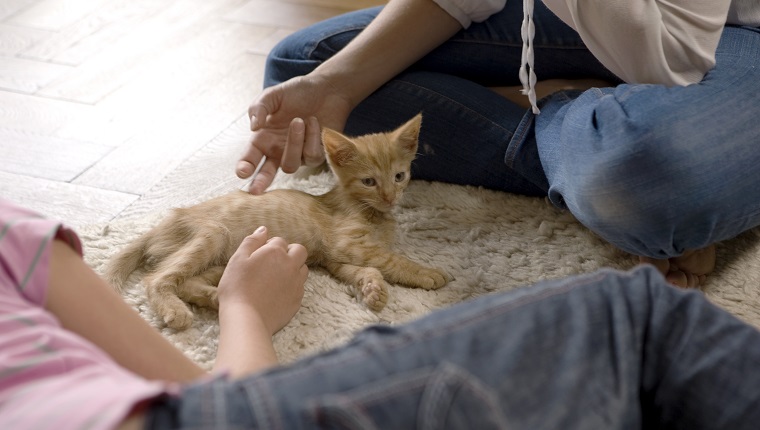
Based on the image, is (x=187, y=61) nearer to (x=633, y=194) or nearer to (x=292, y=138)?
(x=292, y=138)

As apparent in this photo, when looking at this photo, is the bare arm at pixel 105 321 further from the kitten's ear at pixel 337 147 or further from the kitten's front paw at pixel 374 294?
the kitten's ear at pixel 337 147

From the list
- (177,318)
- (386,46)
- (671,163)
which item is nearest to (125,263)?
(177,318)

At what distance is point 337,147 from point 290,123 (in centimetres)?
10

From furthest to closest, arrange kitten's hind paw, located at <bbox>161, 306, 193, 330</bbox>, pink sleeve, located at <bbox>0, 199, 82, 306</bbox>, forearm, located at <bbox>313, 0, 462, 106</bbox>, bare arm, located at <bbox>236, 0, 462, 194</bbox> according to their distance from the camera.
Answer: forearm, located at <bbox>313, 0, 462, 106</bbox>, bare arm, located at <bbox>236, 0, 462, 194</bbox>, kitten's hind paw, located at <bbox>161, 306, 193, 330</bbox>, pink sleeve, located at <bbox>0, 199, 82, 306</bbox>

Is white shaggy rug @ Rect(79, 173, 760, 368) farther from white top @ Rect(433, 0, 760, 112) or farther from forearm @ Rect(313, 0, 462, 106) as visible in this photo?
white top @ Rect(433, 0, 760, 112)

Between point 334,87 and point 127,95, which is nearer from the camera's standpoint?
point 334,87

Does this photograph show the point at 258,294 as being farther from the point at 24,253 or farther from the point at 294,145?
the point at 24,253

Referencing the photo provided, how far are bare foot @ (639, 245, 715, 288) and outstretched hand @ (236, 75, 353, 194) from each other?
65cm

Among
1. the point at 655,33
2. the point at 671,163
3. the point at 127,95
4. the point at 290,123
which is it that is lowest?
the point at 127,95

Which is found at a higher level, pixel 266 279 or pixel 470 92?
pixel 470 92

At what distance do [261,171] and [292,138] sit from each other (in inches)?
3.7

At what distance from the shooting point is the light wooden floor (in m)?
1.80

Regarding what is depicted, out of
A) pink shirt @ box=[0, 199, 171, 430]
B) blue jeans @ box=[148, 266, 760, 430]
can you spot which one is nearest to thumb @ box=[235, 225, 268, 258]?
pink shirt @ box=[0, 199, 171, 430]

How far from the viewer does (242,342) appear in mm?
1142
